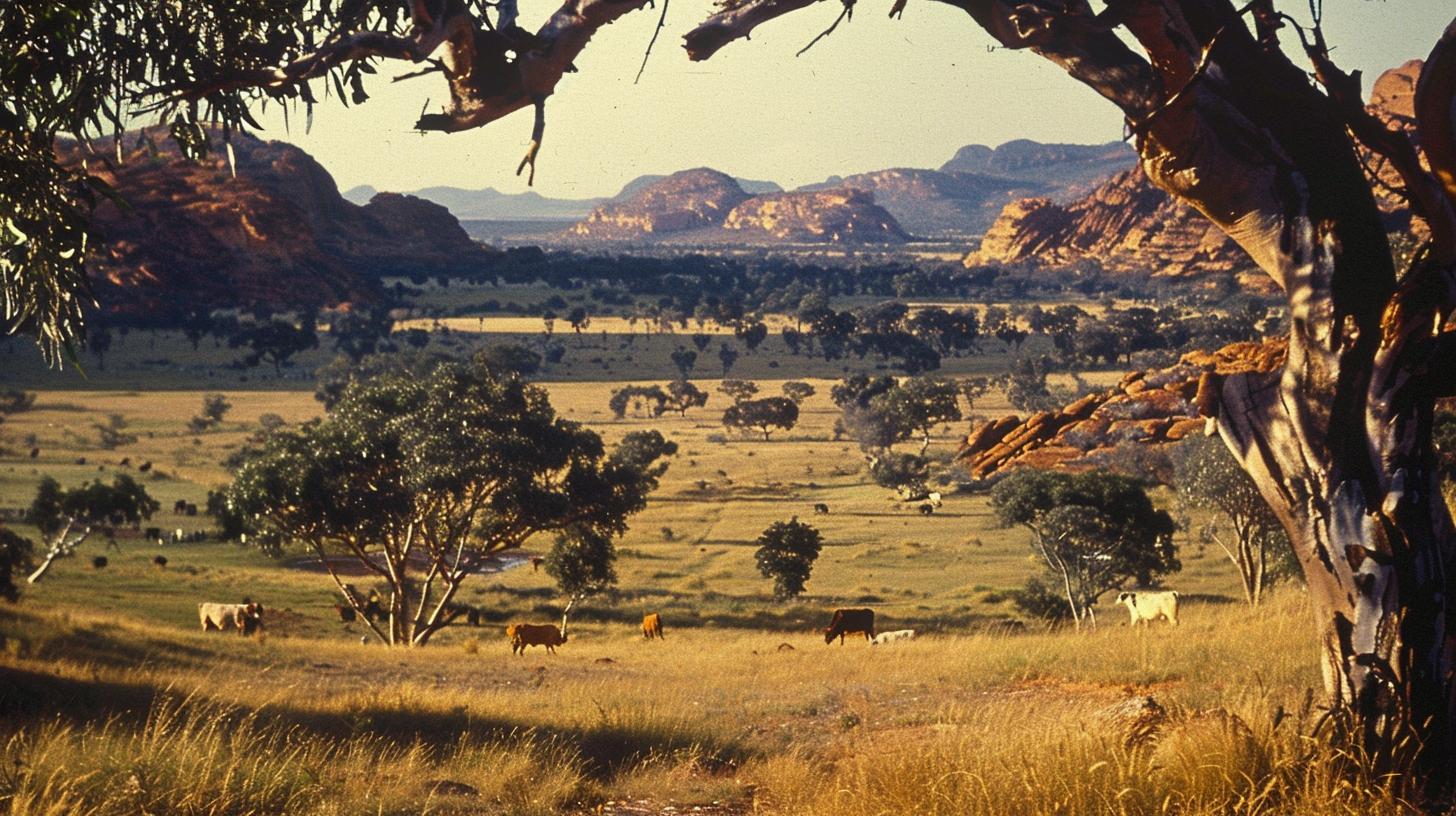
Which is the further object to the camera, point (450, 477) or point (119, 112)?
point (450, 477)

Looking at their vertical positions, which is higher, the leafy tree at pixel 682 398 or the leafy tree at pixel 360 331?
the leafy tree at pixel 360 331

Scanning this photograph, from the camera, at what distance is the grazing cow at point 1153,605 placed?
20.2 m

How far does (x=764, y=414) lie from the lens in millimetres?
79500

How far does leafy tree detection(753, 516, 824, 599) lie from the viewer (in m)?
35.6

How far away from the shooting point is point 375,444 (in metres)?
26.3

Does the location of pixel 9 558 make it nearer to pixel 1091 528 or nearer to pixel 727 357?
pixel 1091 528

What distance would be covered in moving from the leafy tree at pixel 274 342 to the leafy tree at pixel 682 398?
39292 mm

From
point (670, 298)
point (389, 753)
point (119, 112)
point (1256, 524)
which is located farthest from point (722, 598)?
point (670, 298)

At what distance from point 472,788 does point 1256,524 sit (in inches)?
887

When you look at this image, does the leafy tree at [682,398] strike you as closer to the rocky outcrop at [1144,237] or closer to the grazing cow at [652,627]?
the grazing cow at [652,627]

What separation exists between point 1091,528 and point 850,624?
832 centimetres

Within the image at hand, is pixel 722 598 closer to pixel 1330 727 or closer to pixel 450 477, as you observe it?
pixel 450 477

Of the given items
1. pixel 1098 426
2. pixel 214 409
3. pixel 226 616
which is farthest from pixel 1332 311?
pixel 214 409

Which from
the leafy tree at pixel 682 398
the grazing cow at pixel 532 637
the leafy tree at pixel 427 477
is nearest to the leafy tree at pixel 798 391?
the leafy tree at pixel 682 398
